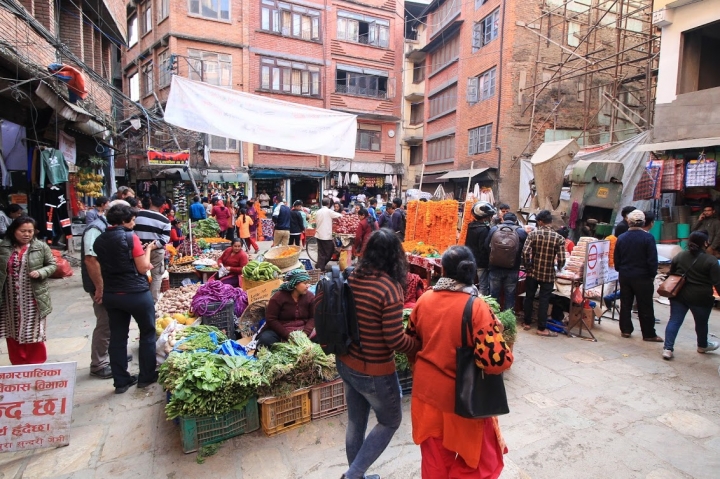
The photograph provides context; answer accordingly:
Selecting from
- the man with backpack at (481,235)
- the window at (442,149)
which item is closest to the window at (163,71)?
the window at (442,149)

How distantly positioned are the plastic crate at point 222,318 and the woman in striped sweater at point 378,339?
3075 mm

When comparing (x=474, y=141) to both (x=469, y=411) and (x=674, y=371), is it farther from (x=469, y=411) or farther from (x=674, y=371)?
(x=469, y=411)

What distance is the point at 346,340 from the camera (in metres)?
2.54

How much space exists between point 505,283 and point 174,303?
5203 millimetres

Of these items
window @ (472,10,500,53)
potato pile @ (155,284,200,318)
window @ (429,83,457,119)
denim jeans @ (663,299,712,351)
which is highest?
window @ (472,10,500,53)

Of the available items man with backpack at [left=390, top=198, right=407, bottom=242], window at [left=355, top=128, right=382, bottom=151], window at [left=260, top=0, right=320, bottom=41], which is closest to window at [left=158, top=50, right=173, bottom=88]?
window at [left=260, top=0, right=320, bottom=41]

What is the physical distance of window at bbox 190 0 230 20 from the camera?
833 inches

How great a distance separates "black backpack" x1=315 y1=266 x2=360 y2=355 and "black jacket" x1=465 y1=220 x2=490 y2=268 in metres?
4.71

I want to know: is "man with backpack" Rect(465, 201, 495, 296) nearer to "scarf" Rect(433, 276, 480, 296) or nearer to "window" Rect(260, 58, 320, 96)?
"scarf" Rect(433, 276, 480, 296)

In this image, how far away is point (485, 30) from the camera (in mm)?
20969

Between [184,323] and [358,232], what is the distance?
434cm

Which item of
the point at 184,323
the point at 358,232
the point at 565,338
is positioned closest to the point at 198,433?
the point at 184,323

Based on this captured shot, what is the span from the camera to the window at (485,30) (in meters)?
19.9

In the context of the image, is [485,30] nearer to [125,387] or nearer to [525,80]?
[525,80]
